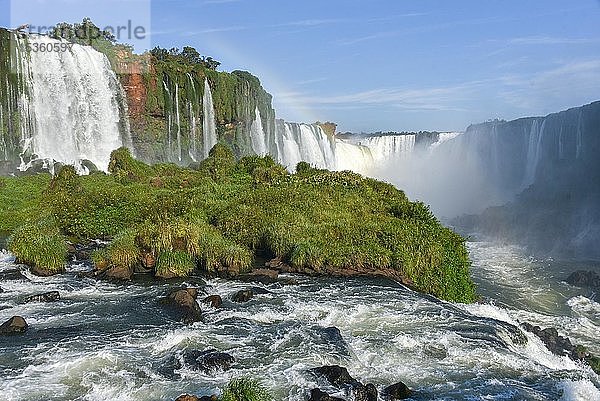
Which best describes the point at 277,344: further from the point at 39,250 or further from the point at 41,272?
the point at 39,250

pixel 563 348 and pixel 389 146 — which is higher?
pixel 389 146

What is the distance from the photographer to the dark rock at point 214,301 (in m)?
15.4

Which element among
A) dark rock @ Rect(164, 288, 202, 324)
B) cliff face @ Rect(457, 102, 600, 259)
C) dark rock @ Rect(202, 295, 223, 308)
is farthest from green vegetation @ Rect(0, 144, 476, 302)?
cliff face @ Rect(457, 102, 600, 259)

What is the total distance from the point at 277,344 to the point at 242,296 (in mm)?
3520

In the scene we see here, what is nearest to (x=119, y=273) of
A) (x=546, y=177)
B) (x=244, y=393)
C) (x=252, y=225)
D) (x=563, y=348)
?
(x=252, y=225)

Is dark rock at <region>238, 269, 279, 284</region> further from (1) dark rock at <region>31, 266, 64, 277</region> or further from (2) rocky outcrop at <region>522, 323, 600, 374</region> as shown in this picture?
(2) rocky outcrop at <region>522, 323, 600, 374</region>

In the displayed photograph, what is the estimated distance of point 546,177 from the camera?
63.2 m

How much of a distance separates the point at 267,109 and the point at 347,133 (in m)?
38.2

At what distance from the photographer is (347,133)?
108875mm

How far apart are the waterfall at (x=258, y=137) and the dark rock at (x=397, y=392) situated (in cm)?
5523

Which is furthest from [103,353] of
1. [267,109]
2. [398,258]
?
[267,109]

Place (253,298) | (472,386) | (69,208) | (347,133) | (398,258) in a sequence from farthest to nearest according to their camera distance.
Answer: (347,133) → (69,208) → (398,258) → (253,298) → (472,386)

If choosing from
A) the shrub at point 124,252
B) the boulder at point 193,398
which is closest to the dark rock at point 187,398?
the boulder at point 193,398

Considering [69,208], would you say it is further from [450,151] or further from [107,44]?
[450,151]
